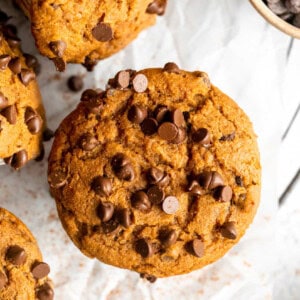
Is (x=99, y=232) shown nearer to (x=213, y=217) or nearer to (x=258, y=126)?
(x=213, y=217)

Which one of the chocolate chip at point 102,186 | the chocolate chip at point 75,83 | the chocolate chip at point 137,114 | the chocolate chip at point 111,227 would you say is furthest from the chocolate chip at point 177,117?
the chocolate chip at point 75,83

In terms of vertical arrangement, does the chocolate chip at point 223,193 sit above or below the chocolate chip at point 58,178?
above

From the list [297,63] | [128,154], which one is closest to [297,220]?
[297,63]

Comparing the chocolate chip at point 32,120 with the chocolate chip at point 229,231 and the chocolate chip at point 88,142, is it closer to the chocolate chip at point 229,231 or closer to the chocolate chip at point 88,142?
the chocolate chip at point 88,142

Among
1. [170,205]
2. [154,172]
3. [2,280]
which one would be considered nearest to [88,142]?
[154,172]

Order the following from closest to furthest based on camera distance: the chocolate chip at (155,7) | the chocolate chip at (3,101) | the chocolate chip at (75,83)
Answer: the chocolate chip at (3,101) < the chocolate chip at (155,7) < the chocolate chip at (75,83)

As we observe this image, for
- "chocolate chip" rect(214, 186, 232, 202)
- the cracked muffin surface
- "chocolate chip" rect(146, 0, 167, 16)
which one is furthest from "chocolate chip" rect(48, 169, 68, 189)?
"chocolate chip" rect(146, 0, 167, 16)
